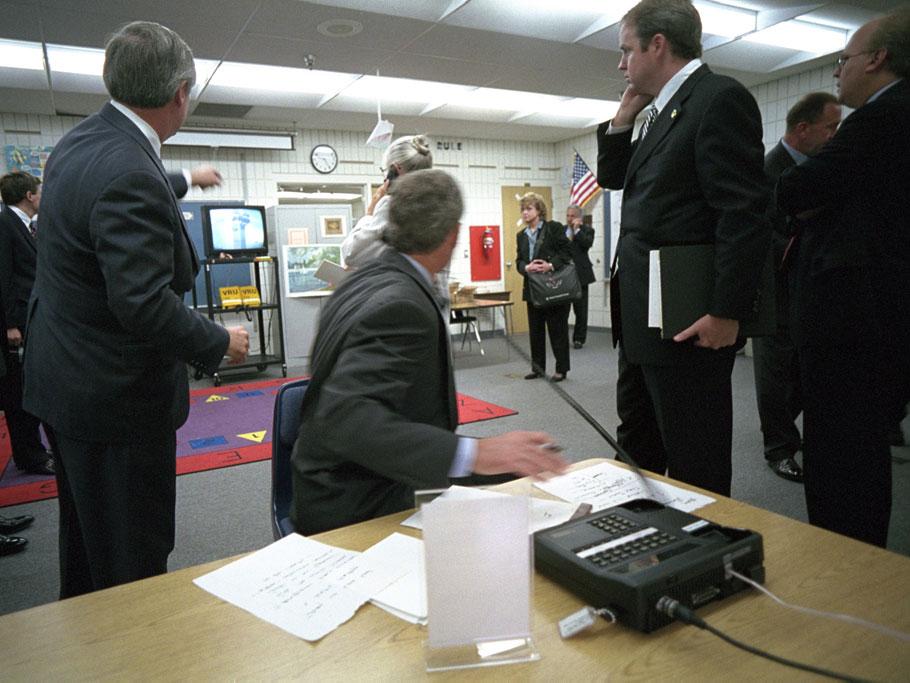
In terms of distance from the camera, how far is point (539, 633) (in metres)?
0.70

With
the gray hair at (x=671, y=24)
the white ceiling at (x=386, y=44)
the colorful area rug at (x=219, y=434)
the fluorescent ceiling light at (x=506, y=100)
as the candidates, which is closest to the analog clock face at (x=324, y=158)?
the white ceiling at (x=386, y=44)

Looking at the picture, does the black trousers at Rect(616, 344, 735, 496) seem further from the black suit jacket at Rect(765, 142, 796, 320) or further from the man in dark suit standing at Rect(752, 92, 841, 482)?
the black suit jacket at Rect(765, 142, 796, 320)

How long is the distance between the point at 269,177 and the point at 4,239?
4603mm

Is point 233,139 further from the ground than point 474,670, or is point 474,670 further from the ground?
point 233,139

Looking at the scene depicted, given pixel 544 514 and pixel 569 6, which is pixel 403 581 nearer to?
pixel 544 514

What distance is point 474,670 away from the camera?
0.64m

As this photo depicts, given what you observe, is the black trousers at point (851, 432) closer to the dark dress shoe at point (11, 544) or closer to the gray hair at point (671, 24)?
the gray hair at point (671, 24)

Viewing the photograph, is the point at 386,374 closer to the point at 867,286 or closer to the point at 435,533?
the point at 435,533

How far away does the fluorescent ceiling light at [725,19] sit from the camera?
461cm

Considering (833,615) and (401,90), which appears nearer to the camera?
(833,615)

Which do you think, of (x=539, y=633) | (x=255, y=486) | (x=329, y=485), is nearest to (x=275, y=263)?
(x=255, y=486)

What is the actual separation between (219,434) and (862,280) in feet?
12.5

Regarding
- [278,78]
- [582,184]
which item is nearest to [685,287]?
[278,78]

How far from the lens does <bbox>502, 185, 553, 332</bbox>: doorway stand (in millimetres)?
9109
